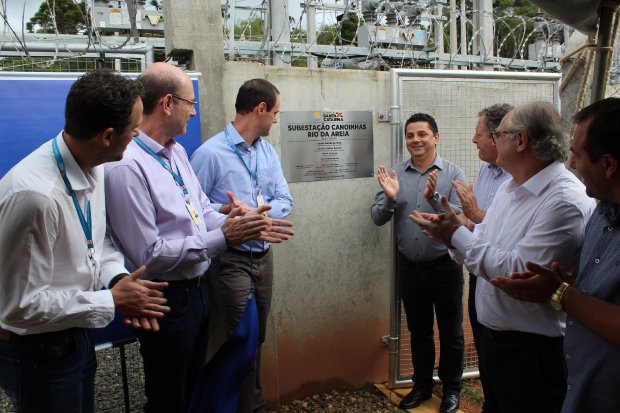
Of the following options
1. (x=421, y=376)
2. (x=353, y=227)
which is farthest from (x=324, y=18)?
(x=421, y=376)

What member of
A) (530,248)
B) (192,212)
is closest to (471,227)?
(530,248)

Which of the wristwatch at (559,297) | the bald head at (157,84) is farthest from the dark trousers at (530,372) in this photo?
the bald head at (157,84)

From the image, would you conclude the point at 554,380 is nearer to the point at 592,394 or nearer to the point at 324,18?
the point at 592,394

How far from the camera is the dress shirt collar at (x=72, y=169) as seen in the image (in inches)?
77.8

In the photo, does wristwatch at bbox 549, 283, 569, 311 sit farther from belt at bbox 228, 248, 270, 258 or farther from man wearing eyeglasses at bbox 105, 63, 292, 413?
belt at bbox 228, 248, 270, 258

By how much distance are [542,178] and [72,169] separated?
1.92m

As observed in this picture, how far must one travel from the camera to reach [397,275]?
4.16m

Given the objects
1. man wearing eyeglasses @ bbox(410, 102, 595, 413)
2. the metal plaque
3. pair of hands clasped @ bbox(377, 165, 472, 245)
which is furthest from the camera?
the metal plaque

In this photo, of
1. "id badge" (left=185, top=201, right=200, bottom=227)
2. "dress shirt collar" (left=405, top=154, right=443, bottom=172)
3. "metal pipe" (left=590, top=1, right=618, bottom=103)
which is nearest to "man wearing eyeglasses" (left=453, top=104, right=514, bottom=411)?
"dress shirt collar" (left=405, top=154, right=443, bottom=172)

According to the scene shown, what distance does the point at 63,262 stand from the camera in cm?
195

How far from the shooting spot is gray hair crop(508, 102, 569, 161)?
7.57 ft

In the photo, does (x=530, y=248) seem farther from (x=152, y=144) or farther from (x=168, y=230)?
(x=152, y=144)

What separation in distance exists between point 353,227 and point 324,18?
7.48 ft

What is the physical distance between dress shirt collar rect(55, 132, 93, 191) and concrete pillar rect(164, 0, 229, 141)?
1659 millimetres
